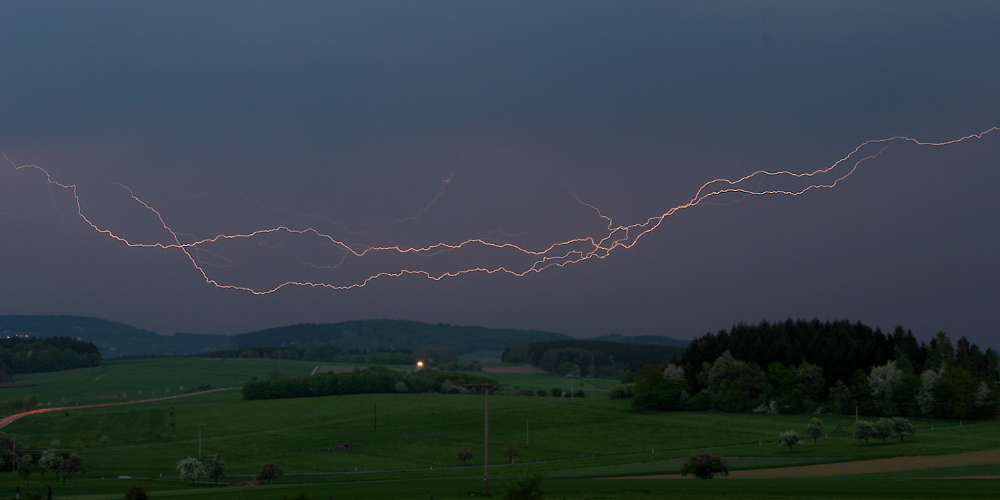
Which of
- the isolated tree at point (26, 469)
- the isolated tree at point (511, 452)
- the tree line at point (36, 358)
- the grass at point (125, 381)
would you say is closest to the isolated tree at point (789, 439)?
the isolated tree at point (511, 452)

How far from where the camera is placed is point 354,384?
484ft

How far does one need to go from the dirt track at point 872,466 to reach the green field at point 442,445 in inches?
95.9

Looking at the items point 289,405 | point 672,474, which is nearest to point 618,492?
point 672,474

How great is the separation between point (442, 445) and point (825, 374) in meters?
52.1

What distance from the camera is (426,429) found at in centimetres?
10300

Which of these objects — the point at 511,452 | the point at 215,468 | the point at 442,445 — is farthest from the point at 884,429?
the point at 215,468

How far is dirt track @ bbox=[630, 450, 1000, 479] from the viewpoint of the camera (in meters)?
50.3

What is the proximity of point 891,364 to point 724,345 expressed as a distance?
28.4 m

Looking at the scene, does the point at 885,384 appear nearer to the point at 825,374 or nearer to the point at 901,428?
the point at 825,374

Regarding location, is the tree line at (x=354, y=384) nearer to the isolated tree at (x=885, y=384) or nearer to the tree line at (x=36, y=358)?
the tree line at (x=36, y=358)

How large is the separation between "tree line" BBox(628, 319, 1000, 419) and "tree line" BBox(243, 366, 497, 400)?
4076 cm

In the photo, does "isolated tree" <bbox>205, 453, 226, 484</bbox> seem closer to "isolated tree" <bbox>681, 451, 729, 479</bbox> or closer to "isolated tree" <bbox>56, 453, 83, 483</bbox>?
"isolated tree" <bbox>56, 453, 83, 483</bbox>

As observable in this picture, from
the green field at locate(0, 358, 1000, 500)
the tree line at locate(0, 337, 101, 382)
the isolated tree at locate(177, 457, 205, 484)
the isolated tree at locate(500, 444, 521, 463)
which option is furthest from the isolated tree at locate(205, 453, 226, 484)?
the tree line at locate(0, 337, 101, 382)

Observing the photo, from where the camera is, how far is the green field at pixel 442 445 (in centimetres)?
4356
